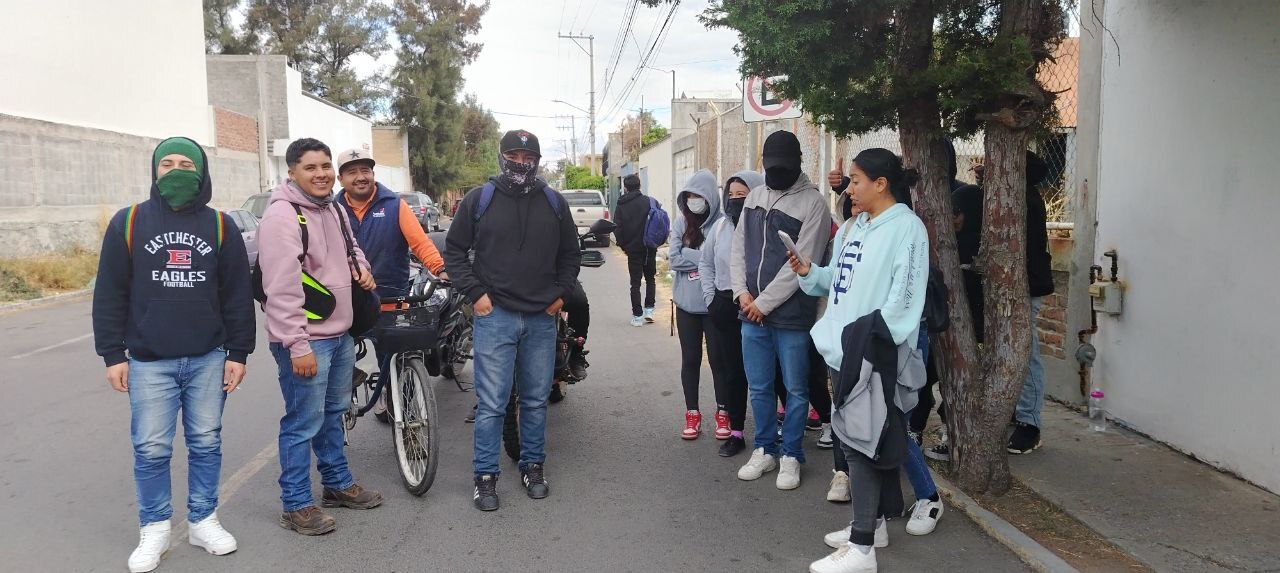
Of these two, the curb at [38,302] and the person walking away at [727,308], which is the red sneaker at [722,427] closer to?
the person walking away at [727,308]

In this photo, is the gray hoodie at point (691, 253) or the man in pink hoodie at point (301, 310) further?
the gray hoodie at point (691, 253)

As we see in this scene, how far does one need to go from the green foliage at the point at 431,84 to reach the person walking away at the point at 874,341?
47.6 m

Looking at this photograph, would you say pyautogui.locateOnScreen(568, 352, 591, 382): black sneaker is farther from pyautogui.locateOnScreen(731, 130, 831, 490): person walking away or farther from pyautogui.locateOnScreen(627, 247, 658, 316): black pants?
pyautogui.locateOnScreen(627, 247, 658, 316): black pants

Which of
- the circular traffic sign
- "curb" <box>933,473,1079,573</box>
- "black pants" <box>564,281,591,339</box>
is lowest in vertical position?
"curb" <box>933,473,1079,573</box>

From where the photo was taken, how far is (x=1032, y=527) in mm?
4074

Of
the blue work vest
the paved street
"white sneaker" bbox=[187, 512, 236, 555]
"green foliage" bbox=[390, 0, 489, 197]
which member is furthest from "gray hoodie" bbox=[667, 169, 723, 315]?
"green foliage" bbox=[390, 0, 489, 197]

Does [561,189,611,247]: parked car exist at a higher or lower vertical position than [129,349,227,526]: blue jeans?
higher

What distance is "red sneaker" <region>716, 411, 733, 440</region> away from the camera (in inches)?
220

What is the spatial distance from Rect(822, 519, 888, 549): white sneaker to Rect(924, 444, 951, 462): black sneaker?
116 cm

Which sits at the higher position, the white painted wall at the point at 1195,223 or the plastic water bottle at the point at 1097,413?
the white painted wall at the point at 1195,223

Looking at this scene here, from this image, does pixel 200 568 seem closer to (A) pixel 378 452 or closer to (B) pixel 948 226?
(A) pixel 378 452

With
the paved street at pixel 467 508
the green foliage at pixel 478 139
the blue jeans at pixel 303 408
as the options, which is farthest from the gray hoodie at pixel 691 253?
the green foliage at pixel 478 139

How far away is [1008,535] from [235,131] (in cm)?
2752

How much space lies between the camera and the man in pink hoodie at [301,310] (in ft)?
12.8
